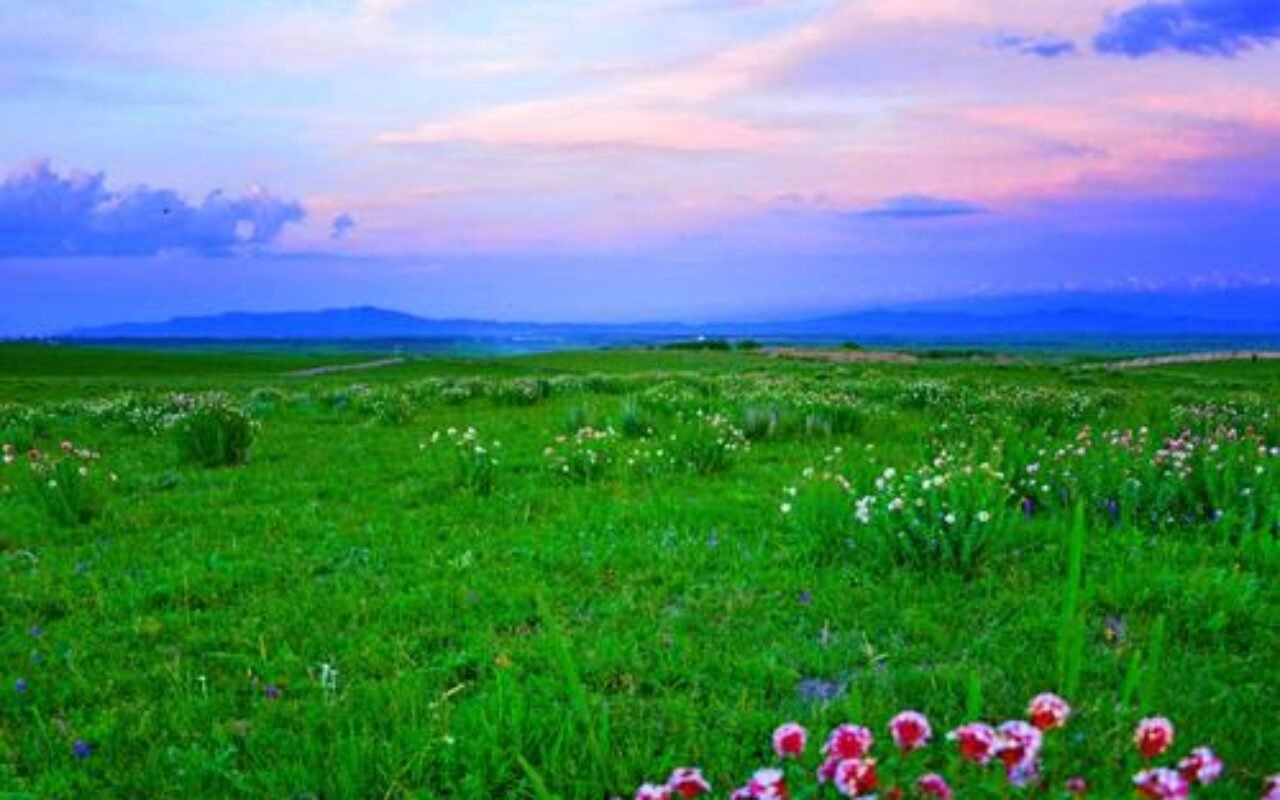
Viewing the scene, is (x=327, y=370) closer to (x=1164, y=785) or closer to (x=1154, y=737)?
(x=1154, y=737)

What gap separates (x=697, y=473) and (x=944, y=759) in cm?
833

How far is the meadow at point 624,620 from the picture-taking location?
487 cm

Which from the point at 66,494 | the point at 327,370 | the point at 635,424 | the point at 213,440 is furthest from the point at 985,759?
the point at 327,370

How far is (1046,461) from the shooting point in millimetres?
10758

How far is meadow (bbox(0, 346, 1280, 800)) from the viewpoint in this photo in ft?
16.0

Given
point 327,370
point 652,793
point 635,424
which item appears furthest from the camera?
point 327,370

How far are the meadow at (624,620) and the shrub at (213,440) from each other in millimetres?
424

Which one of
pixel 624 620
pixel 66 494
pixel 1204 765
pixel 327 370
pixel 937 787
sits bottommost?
pixel 624 620

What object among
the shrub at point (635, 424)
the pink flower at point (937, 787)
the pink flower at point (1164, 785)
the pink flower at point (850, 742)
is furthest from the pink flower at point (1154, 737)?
the shrub at point (635, 424)

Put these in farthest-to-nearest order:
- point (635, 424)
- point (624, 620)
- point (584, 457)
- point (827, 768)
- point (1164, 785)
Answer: point (635, 424) < point (584, 457) < point (624, 620) < point (827, 768) < point (1164, 785)

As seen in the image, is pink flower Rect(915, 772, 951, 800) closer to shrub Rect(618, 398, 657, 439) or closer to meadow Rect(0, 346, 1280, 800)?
meadow Rect(0, 346, 1280, 800)

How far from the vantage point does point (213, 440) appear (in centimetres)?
1446

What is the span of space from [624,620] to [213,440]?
31.9ft

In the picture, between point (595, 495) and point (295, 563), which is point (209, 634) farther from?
point (595, 495)
